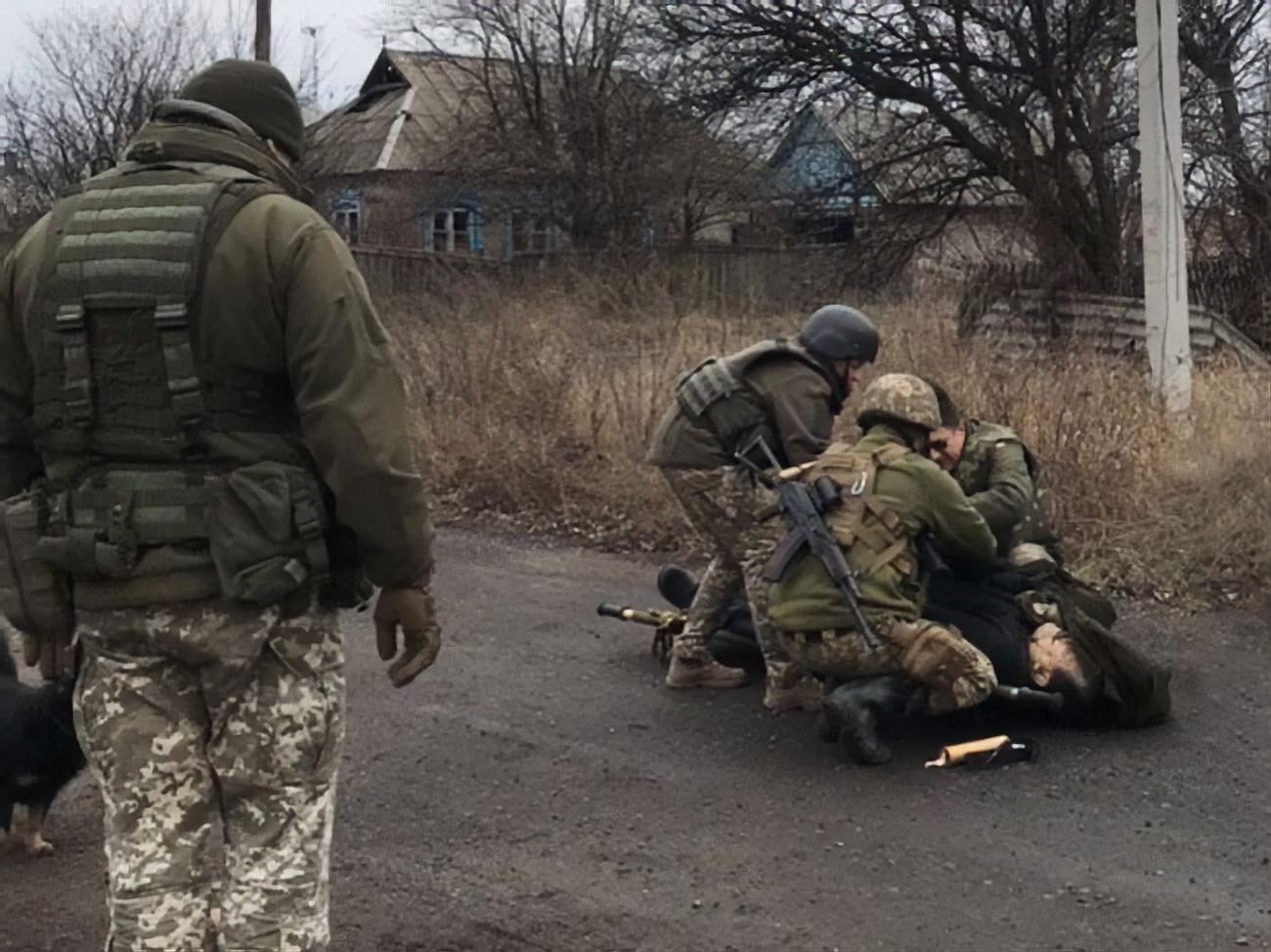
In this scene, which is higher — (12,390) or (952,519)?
(12,390)

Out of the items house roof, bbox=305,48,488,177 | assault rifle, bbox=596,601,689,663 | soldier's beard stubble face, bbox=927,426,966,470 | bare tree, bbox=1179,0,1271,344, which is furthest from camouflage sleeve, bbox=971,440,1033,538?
house roof, bbox=305,48,488,177

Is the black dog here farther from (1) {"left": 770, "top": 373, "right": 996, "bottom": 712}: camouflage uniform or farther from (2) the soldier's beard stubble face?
(2) the soldier's beard stubble face

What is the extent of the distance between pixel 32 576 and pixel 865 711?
3067 millimetres

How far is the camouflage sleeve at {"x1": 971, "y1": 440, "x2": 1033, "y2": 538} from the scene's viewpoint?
6051mm

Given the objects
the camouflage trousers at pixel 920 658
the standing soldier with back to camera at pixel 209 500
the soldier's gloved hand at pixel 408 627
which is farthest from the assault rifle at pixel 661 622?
the standing soldier with back to camera at pixel 209 500

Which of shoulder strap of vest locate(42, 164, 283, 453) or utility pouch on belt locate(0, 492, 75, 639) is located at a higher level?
shoulder strap of vest locate(42, 164, 283, 453)

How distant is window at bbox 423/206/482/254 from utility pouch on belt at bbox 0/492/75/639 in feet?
104

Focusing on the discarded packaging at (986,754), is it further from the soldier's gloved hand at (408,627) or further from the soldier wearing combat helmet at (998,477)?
the soldier's gloved hand at (408,627)

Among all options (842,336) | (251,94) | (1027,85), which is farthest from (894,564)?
(1027,85)

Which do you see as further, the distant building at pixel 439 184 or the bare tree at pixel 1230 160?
the distant building at pixel 439 184

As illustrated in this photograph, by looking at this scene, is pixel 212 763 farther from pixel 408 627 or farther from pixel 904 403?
pixel 904 403

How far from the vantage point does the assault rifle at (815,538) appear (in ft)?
17.9

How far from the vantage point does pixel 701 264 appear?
72.2 ft

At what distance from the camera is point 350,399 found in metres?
2.90
